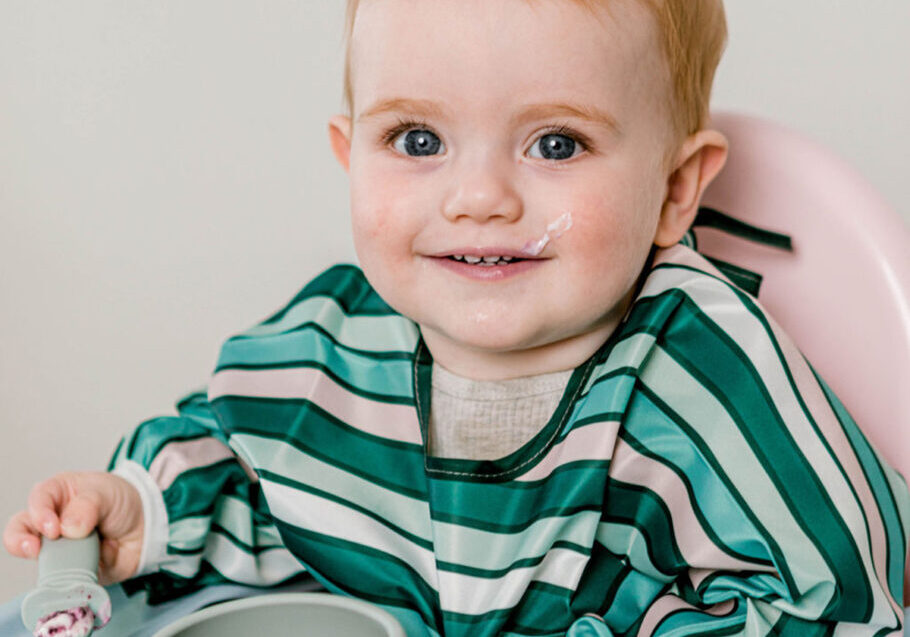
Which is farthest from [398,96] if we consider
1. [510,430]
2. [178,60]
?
[178,60]

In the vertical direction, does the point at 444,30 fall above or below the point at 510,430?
above

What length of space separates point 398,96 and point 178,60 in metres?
0.55

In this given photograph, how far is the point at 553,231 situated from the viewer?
675mm

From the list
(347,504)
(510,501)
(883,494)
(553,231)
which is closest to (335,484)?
(347,504)

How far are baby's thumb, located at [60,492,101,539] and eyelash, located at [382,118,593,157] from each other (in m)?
Result: 0.27

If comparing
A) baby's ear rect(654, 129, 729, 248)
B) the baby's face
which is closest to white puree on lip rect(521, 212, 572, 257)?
the baby's face

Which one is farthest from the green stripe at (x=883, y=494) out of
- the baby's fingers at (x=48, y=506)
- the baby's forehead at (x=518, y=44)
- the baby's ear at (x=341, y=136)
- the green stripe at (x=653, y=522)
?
the baby's fingers at (x=48, y=506)

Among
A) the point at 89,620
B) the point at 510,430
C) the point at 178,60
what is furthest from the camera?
the point at 178,60

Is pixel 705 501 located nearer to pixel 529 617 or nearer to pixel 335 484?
pixel 529 617

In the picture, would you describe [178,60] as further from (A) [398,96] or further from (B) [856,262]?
(B) [856,262]

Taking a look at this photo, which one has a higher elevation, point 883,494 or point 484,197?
point 484,197

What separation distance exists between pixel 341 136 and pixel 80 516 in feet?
0.98

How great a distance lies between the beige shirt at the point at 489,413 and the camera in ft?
2.50

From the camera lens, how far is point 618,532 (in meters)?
0.71
